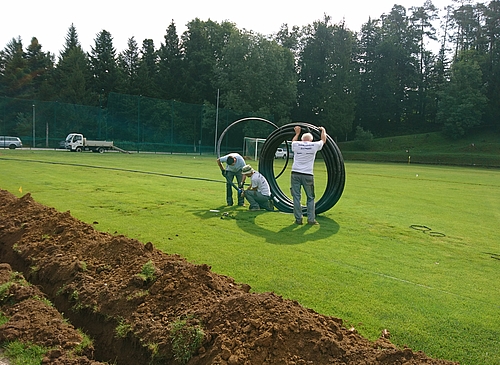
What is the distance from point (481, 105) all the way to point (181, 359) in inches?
2727

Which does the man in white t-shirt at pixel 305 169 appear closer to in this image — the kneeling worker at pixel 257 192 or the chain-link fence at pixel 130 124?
the kneeling worker at pixel 257 192

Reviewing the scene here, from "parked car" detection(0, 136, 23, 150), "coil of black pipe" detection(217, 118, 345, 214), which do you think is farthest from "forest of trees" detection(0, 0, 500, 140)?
"coil of black pipe" detection(217, 118, 345, 214)

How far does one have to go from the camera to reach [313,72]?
6944 centimetres

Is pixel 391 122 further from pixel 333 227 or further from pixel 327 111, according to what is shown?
pixel 333 227

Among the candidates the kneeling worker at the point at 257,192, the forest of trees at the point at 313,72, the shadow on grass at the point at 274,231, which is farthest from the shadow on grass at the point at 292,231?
the forest of trees at the point at 313,72

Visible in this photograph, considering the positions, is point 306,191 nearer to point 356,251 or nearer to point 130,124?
point 356,251

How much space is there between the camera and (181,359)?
359 cm

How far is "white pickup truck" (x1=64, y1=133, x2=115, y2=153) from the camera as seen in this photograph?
41.6m

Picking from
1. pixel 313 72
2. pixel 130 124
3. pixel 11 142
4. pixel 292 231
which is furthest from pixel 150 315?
pixel 313 72

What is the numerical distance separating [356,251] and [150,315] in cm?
407

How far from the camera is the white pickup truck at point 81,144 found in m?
41.6

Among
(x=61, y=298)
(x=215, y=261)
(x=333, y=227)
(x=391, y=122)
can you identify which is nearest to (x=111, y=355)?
(x=61, y=298)

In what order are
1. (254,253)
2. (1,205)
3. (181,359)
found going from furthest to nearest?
1. (1,205)
2. (254,253)
3. (181,359)

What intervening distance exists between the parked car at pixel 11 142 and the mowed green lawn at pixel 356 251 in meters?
30.4
